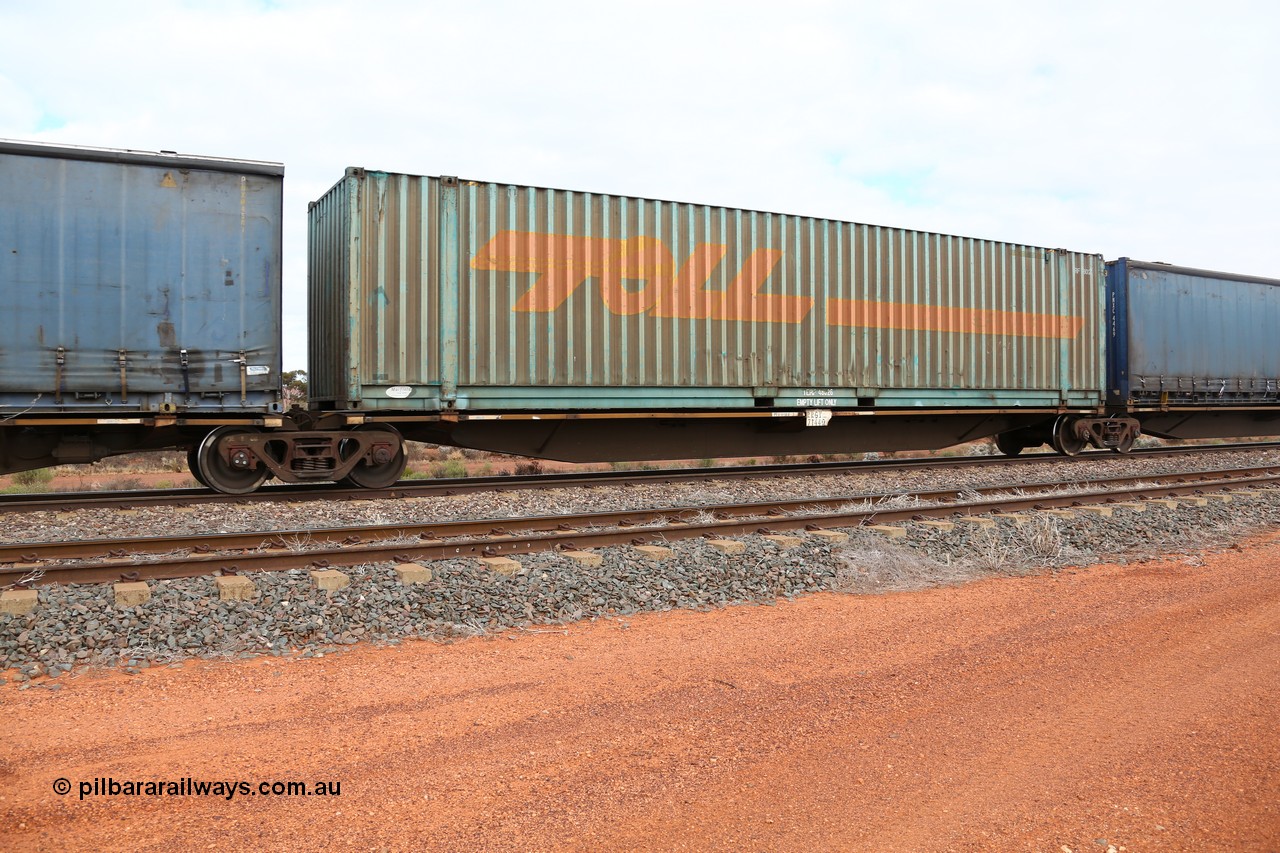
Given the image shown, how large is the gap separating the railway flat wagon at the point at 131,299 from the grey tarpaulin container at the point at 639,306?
964 millimetres

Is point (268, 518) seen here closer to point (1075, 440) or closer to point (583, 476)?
point (583, 476)

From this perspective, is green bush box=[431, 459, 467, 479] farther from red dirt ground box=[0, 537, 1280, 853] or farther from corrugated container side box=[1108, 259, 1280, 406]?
corrugated container side box=[1108, 259, 1280, 406]

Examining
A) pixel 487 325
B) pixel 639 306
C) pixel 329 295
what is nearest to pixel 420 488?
pixel 487 325

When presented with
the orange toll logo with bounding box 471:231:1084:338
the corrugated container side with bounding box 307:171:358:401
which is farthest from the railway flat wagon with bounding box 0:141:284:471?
the orange toll logo with bounding box 471:231:1084:338

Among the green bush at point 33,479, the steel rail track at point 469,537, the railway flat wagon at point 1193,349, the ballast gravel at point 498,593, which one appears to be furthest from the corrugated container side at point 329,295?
the railway flat wagon at point 1193,349

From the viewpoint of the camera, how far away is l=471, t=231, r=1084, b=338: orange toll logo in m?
10.1

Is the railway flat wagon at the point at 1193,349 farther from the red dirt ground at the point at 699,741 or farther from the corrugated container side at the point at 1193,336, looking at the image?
the red dirt ground at the point at 699,741

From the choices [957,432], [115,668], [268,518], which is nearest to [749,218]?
[957,432]

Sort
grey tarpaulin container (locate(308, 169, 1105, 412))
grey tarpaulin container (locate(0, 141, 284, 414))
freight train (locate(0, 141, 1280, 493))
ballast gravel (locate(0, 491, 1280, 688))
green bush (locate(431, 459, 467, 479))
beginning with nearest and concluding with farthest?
ballast gravel (locate(0, 491, 1280, 688))
grey tarpaulin container (locate(0, 141, 284, 414))
freight train (locate(0, 141, 1280, 493))
grey tarpaulin container (locate(308, 169, 1105, 412))
green bush (locate(431, 459, 467, 479))

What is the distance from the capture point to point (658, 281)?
10883 mm

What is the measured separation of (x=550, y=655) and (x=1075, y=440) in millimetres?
13566

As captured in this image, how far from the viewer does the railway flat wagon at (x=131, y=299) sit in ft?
26.5

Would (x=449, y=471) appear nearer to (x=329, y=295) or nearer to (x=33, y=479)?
(x=329, y=295)

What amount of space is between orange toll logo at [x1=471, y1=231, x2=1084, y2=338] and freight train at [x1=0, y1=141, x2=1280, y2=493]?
3cm
